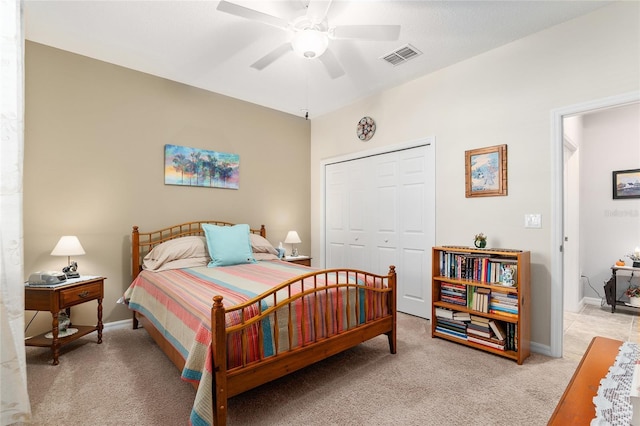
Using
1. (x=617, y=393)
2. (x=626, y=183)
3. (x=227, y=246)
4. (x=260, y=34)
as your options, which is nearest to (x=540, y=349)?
(x=617, y=393)

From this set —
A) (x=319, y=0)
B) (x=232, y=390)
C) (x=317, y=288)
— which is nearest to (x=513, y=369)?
(x=317, y=288)

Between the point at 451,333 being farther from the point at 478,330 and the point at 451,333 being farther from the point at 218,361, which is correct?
the point at 218,361

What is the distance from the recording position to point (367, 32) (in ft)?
7.29

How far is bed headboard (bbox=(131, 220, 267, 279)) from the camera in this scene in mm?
3367

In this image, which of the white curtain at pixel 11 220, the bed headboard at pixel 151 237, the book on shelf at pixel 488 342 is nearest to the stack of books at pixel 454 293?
the book on shelf at pixel 488 342

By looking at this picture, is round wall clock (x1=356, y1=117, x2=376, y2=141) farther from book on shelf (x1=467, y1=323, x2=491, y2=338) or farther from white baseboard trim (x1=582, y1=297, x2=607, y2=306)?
white baseboard trim (x1=582, y1=297, x2=607, y2=306)

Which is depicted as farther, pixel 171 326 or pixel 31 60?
pixel 31 60

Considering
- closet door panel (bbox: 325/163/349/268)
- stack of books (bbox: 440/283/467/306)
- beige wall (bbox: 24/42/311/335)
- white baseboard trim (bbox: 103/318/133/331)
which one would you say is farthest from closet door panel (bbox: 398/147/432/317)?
white baseboard trim (bbox: 103/318/133/331)

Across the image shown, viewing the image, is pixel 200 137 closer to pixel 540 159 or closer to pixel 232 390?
pixel 232 390

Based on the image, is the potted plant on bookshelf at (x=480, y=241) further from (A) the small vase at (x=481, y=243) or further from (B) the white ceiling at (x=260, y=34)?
(B) the white ceiling at (x=260, y=34)

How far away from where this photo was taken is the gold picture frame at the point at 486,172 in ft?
9.77

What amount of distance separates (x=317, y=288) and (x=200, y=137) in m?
2.83

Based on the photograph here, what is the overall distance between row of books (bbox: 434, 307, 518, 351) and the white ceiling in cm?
260

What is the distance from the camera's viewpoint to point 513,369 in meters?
2.43
